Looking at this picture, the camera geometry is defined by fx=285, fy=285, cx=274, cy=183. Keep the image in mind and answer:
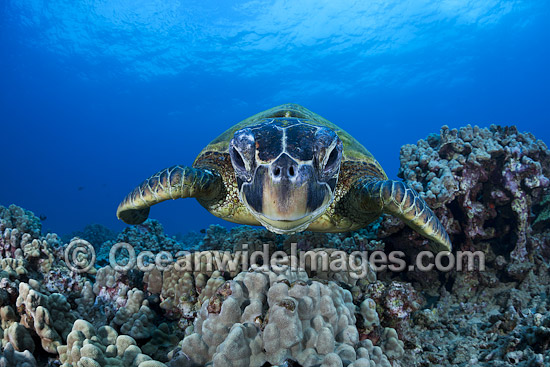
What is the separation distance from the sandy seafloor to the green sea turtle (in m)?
0.59

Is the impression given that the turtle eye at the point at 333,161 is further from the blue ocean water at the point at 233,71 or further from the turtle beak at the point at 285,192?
the blue ocean water at the point at 233,71

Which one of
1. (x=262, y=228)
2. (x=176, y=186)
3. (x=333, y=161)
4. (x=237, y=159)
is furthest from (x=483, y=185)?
(x=176, y=186)

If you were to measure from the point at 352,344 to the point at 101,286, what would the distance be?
109 inches

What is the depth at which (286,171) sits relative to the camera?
203 cm

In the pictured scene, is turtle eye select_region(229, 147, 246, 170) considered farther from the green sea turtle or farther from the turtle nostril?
the turtle nostril

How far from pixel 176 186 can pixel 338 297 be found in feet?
7.57

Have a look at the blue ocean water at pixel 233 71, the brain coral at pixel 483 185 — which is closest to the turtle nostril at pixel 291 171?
the brain coral at pixel 483 185

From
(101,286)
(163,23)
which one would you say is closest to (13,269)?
(101,286)

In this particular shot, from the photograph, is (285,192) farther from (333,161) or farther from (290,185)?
(333,161)

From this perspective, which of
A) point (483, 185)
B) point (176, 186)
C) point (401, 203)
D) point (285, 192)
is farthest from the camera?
point (483, 185)

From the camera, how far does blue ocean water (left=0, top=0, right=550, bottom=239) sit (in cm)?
3906
